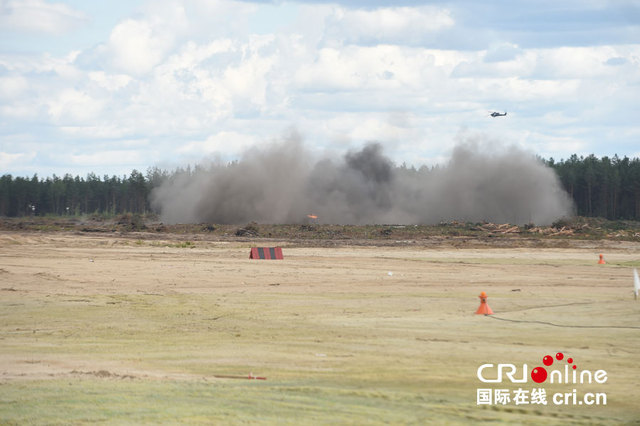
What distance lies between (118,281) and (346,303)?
11388mm

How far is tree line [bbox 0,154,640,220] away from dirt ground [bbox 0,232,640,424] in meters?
94.7

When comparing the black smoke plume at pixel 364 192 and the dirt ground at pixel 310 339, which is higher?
the black smoke plume at pixel 364 192

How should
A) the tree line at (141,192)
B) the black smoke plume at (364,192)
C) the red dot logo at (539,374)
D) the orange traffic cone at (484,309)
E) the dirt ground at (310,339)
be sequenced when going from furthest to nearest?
the tree line at (141,192)
the black smoke plume at (364,192)
the orange traffic cone at (484,309)
the red dot logo at (539,374)
the dirt ground at (310,339)

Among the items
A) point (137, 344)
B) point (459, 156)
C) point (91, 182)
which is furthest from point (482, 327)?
point (91, 182)

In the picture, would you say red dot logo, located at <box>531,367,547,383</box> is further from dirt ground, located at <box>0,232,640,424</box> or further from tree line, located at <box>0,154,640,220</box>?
tree line, located at <box>0,154,640,220</box>

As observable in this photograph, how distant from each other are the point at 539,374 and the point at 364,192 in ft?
305

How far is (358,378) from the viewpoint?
13930mm

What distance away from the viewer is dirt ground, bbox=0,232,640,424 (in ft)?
39.0

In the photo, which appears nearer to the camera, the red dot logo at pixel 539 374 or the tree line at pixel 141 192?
the red dot logo at pixel 539 374

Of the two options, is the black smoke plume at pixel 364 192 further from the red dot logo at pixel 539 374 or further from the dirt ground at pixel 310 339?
the red dot logo at pixel 539 374

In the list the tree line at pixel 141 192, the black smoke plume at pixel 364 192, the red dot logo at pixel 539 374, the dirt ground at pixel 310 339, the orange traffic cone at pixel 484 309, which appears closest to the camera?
the dirt ground at pixel 310 339

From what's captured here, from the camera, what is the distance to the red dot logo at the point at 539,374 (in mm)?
13641

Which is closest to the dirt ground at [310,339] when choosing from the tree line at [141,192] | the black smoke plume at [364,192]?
the black smoke plume at [364,192]

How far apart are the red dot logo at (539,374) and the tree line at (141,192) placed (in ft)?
381
